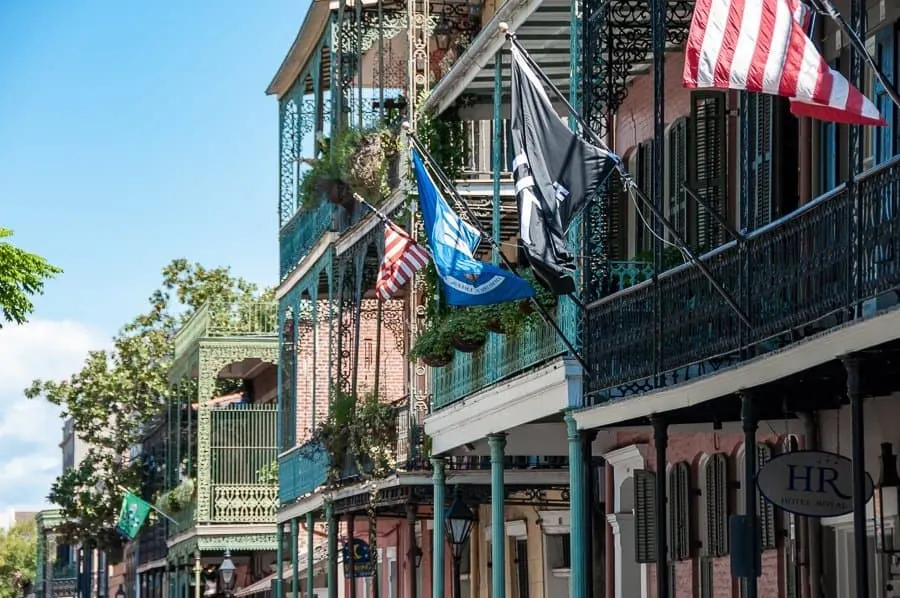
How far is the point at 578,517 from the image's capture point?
17250mm

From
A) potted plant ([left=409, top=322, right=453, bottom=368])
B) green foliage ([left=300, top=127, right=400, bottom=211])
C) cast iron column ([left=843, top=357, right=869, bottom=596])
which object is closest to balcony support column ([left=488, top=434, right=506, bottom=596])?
potted plant ([left=409, top=322, right=453, bottom=368])

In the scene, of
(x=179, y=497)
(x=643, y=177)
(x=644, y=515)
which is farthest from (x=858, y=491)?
(x=179, y=497)

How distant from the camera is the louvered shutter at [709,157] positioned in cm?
1856

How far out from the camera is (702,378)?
46.7 ft

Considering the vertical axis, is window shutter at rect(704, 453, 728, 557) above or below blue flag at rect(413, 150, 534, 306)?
below

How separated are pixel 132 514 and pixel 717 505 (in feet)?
90.9

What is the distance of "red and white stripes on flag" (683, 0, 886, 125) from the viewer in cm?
1076

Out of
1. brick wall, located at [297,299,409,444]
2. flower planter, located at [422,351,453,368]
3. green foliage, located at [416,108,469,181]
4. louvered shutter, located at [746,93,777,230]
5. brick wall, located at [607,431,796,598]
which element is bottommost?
brick wall, located at [607,431,796,598]

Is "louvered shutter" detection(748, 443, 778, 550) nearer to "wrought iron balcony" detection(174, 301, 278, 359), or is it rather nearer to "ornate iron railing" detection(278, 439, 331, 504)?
"ornate iron railing" detection(278, 439, 331, 504)

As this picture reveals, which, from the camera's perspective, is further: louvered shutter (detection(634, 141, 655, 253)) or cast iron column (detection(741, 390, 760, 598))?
→ louvered shutter (detection(634, 141, 655, 253))

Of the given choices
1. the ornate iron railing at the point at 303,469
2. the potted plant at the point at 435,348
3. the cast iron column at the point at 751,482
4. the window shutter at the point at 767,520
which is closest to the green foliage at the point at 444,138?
the potted plant at the point at 435,348

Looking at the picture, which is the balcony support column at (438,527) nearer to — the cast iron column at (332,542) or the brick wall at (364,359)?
the cast iron column at (332,542)

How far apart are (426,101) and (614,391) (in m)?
6.73

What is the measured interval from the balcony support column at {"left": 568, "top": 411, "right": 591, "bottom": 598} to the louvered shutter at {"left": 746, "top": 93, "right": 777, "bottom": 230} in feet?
8.67
